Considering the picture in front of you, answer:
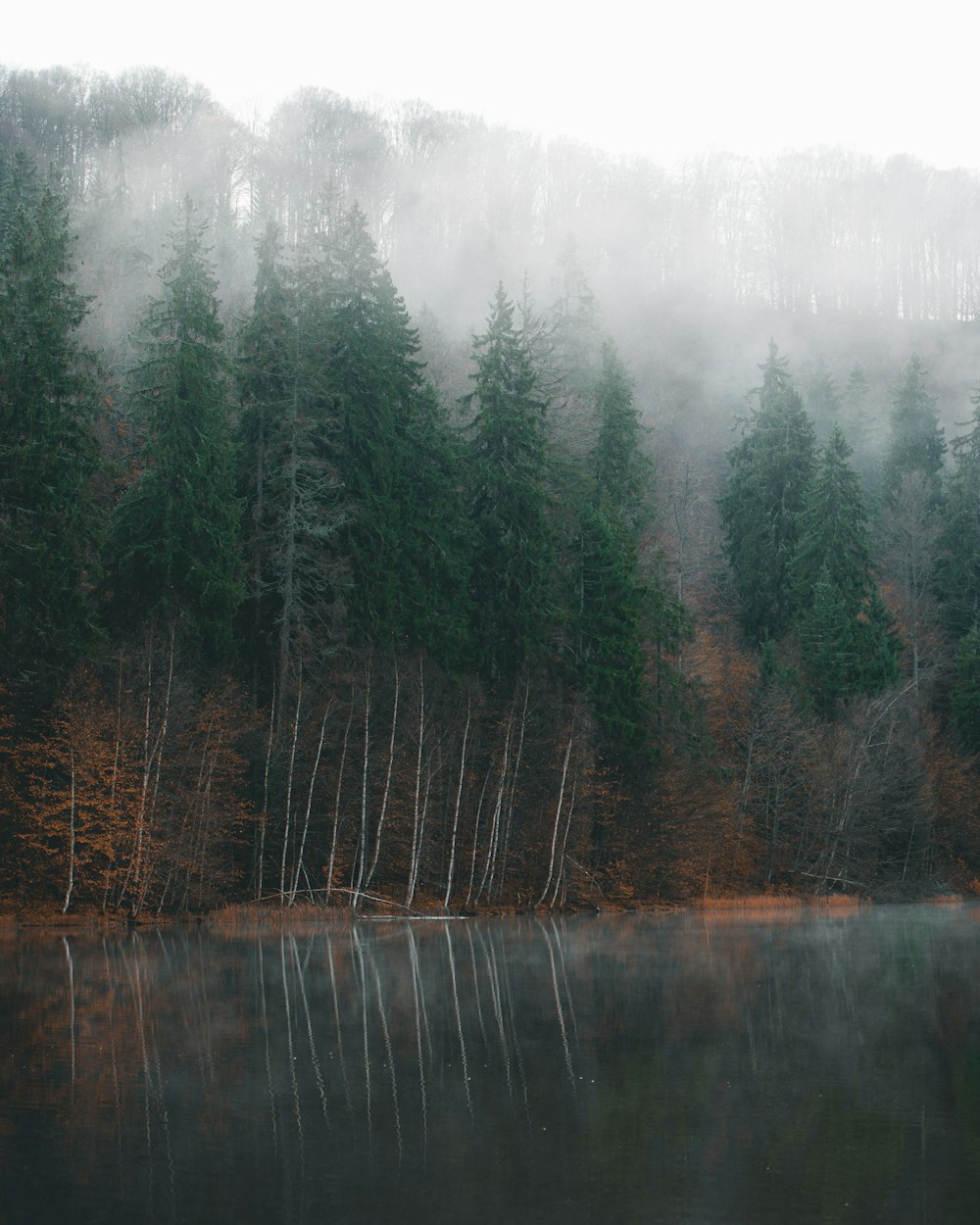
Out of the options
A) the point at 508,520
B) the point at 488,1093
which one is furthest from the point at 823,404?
the point at 488,1093

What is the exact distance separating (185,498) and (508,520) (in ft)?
43.0

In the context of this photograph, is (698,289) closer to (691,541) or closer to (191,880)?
(691,541)

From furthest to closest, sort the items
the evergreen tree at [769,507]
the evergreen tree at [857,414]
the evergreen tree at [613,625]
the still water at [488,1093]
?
the evergreen tree at [857,414], the evergreen tree at [769,507], the evergreen tree at [613,625], the still water at [488,1093]

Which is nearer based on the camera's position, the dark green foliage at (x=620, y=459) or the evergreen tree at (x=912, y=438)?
the dark green foliage at (x=620, y=459)

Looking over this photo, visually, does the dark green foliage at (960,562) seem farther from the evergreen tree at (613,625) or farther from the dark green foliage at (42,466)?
the dark green foliage at (42,466)

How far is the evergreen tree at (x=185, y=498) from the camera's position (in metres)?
44.7

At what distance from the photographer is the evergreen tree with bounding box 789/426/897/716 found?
220 feet

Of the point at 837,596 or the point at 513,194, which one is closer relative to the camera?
the point at 837,596

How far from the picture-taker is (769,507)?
7769 centimetres

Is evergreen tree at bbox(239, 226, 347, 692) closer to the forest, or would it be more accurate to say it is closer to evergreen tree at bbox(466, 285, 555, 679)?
the forest

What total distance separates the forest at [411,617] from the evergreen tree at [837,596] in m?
0.18

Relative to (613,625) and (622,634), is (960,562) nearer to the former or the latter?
(622,634)

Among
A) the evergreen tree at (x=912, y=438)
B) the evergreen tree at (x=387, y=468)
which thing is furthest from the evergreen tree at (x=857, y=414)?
the evergreen tree at (x=387, y=468)

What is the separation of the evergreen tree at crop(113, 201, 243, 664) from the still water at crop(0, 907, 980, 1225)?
56.7ft
